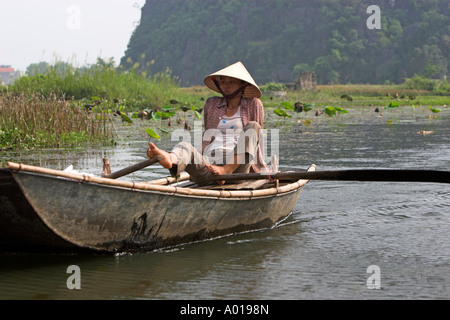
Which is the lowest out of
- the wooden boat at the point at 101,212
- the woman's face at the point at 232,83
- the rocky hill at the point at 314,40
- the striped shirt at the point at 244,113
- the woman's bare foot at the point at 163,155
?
the wooden boat at the point at 101,212

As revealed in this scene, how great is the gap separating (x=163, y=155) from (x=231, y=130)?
2.84 ft

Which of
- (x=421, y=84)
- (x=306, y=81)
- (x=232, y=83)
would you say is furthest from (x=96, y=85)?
(x=421, y=84)

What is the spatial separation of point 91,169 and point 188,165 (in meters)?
2.69

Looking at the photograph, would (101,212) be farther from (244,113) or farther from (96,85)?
(96,85)

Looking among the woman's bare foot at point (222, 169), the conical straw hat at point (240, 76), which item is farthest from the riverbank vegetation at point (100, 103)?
the woman's bare foot at point (222, 169)

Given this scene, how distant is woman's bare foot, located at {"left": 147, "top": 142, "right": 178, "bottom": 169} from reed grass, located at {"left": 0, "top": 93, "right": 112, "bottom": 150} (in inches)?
174

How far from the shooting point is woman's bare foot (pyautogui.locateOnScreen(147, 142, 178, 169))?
3674 millimetres

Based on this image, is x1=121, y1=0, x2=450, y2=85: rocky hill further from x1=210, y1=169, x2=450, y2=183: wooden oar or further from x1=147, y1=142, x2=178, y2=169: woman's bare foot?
x1=147, y1=142, x2=178, y2=169: woman's bare foot

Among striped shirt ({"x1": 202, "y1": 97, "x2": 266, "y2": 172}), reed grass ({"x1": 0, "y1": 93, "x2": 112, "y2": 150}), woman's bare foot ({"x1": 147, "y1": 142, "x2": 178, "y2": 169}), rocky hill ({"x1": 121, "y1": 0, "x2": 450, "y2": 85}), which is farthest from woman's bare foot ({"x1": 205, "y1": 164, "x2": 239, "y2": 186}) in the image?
rocky hill ({"x1": 121, "y1": 0, "x2": 450, "y2": 85})

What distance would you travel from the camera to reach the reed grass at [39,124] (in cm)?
777

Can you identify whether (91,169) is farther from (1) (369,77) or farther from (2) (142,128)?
(1) (369,77)

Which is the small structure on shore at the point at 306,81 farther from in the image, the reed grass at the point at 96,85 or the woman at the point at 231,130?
the woman at the point at 231,130

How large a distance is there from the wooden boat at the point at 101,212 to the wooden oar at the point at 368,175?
0.19 meters
